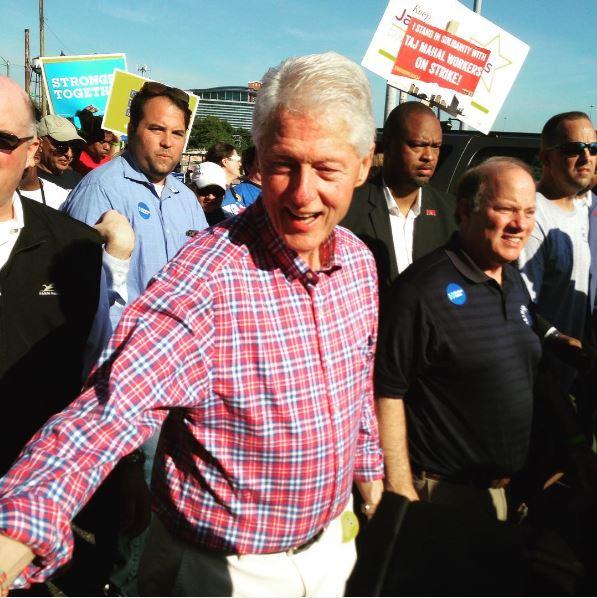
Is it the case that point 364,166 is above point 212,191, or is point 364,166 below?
above

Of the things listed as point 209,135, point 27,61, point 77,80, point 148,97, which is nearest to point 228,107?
point 209,135

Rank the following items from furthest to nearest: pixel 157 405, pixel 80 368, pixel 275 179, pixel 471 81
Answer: pixel 471 81 < pixel 80 368 < pixel 275 179 < pixel 157 405

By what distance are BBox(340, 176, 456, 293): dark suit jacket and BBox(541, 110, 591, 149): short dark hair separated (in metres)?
0.74

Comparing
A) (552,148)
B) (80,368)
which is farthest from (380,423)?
(552,148)

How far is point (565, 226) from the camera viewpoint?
12.3 ft

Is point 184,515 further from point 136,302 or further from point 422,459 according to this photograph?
point 422,459

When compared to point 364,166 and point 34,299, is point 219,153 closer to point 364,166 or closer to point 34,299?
point 34,299

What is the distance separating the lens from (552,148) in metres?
3.86

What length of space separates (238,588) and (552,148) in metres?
3.24

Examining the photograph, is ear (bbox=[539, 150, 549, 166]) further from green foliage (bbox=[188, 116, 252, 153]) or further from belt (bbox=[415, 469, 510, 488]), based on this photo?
green foliage (bbox=[188, 116, 252, 153])

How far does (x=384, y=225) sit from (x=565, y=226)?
44.7 inches

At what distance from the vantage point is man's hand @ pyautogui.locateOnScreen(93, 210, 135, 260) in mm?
2416

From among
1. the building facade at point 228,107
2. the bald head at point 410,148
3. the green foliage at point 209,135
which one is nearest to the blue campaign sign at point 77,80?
the bald head at point 410,148

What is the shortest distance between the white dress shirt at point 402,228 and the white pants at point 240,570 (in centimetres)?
194
